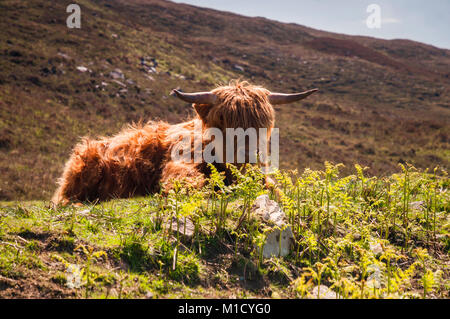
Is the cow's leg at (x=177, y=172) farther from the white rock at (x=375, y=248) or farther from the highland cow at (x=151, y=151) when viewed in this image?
the white rock at (x=375, y=248)

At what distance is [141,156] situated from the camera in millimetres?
5059

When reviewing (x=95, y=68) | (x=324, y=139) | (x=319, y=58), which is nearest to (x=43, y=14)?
(x=95, y=68)

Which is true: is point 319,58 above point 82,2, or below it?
below

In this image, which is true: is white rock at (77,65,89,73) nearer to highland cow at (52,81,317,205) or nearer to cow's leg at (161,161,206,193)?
highland cow at (52,81,317,205)

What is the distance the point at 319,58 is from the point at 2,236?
51.5 meters

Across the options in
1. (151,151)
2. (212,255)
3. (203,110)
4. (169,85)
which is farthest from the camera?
(169,85)

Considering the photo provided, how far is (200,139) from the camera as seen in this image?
477 cm

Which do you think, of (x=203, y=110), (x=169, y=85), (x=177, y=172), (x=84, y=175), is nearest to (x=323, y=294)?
(x=177, y=172)

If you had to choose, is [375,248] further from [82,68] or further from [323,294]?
[82,68]

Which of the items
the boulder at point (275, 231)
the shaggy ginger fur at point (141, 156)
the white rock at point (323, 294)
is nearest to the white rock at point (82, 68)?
the shaggy ginger fur at point (141, 156)

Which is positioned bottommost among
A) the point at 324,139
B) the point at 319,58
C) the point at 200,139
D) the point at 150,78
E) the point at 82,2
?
the point at 324,139

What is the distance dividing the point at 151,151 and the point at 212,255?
2.88 m

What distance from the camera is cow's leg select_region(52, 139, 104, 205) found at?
4.98 m

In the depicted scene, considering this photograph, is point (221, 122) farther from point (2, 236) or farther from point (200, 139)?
point (2, 236)
